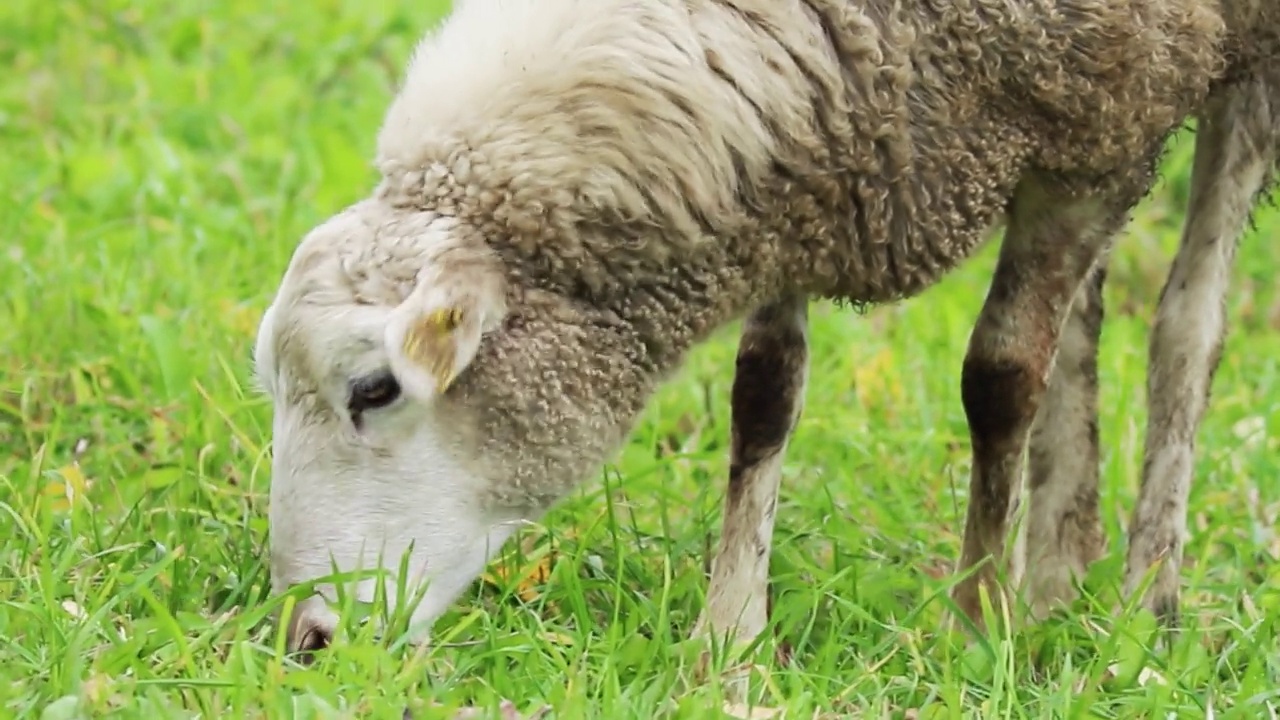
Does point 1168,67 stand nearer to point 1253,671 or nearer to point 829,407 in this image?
point 1253,671

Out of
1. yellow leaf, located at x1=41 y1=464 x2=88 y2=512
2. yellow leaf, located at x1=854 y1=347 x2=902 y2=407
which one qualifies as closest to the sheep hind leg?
yellow leaf, located at x1=854 y1=347 x2=902 y2=407

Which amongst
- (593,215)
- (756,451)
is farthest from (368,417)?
(756,451)

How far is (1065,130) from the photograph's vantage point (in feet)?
11.2

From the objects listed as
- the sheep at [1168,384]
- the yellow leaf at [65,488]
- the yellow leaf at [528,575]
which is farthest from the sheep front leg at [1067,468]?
the yellow leaf at [65,488]

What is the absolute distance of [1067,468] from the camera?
164 inches

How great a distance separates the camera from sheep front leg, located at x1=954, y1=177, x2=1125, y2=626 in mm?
3621

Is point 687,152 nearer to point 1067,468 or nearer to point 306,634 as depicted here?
point 306,634

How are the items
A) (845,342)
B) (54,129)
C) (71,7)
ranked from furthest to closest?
1. (71,7)
2. (54,129)
3. (845,342)

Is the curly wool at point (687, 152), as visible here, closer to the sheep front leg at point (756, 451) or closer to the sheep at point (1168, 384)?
the sheep front leg at point (756, 451)

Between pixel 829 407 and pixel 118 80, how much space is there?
3.29 metres

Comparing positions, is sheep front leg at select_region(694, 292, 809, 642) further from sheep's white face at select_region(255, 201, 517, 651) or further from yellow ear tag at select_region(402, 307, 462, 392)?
yellow ear tag at select_region(402, 307, 462, 392)

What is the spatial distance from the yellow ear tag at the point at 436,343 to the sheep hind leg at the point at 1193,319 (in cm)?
165

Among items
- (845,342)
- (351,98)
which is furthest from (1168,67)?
(351,98)

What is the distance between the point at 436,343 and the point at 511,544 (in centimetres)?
86
